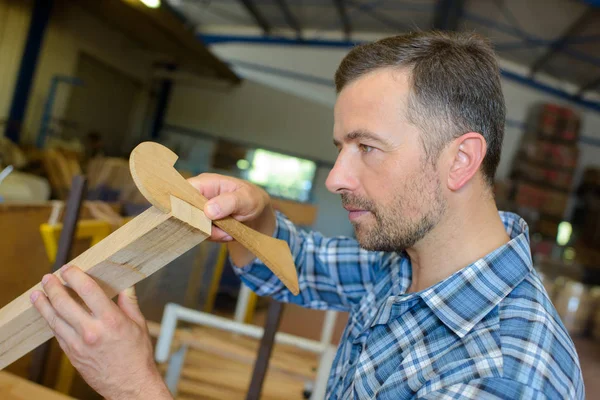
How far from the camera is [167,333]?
1646 millimetres

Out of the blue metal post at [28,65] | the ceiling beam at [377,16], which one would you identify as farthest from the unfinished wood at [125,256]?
the ceiling beam at [377,16]

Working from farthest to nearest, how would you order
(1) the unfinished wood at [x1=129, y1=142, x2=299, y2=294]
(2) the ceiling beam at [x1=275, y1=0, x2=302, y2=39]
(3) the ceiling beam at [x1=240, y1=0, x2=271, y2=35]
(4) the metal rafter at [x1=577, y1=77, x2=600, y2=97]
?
(4) the metal rafter at [x1=577, y1=77, x2=600, y2=97]
(3) the ceiling beam at [x1=240, y1=0, x2=271, y2=35]
(2) the ceiling beam at [x1=275, y1=0, x2=302, y2=39]
(1) the unfinished wood at [x1=129, y1=142, x2=299, y2=294]

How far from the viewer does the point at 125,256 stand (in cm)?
69

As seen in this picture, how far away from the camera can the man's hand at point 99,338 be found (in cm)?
68

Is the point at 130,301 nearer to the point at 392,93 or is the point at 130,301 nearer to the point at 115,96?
the point at 392,93

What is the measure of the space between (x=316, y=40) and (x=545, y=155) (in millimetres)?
4340

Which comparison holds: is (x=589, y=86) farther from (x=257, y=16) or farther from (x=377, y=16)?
(x=257, y=16)

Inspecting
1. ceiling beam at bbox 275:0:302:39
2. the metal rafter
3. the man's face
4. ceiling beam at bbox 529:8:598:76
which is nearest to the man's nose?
the man's face

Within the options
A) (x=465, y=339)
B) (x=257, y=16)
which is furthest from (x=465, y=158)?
(x=257, y=16)

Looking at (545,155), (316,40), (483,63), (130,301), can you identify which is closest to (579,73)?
(545,155)

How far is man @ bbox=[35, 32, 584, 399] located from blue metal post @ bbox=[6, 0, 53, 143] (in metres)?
5.42

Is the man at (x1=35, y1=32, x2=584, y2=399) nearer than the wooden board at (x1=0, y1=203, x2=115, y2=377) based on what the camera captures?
Yes

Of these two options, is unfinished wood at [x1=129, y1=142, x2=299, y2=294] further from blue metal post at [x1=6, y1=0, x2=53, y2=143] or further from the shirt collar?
blue metal post at [x1=6, y1=0, x2=53, y2=143]

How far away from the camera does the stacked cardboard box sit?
24.8 ft
